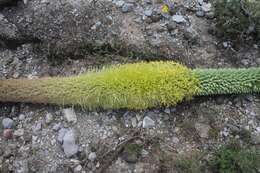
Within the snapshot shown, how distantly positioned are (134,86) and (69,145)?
0.84 metres

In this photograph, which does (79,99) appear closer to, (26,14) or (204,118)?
(204,118)

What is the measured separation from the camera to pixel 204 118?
392cm

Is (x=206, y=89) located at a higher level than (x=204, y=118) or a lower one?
higher

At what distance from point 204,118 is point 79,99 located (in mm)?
1254

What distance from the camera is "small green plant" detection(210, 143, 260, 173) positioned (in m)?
3.43

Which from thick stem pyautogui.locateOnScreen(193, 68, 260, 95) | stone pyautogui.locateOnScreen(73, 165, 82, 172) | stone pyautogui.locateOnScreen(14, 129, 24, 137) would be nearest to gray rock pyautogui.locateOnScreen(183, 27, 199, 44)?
thick stem pyautogui.locateOnScreen(193, 68, 260, 95)

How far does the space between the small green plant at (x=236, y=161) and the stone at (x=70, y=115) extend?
141cm

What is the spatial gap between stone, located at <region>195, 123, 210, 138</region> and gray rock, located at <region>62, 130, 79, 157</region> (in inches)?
46.7

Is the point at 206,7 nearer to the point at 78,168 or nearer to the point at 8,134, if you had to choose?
the point at 78,168

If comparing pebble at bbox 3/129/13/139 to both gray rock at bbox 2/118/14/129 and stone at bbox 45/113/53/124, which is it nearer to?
gray rock at bbox 2/118/14/129

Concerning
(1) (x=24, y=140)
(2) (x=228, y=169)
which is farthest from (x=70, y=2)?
(2) (x=228, y=169)

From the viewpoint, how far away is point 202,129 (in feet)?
12.6

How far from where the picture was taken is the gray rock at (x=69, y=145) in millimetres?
3732

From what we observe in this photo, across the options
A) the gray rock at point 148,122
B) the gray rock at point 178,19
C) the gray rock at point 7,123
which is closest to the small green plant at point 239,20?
the gray rock at point 178,19
